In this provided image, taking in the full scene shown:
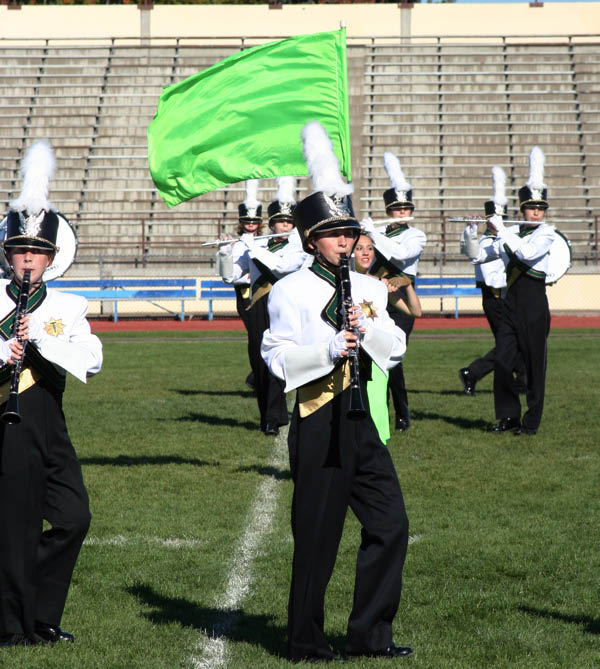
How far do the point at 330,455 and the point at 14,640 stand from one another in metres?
1.40

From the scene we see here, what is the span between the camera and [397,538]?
419cm

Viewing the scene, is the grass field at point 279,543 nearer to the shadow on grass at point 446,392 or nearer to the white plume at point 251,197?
the shadow on grass at point 446,392

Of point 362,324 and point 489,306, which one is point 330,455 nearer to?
point 362,324

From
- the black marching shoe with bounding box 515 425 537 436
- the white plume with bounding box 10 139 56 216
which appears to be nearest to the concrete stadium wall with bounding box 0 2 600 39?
the black marching shoe with bounding box 515 425 537 436

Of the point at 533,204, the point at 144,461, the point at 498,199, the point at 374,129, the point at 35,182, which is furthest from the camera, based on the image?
the point at 374,129

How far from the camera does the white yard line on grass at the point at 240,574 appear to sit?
4.41 meters

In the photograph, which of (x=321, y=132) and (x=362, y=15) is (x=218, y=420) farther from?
(x=362, y=15)

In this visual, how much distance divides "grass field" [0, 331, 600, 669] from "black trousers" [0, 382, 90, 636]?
0.17 m

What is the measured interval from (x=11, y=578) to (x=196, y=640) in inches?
29.5

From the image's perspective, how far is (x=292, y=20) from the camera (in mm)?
32969

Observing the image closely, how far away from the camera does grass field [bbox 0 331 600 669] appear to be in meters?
4.52

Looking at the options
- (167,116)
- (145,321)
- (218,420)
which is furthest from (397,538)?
(145,321)

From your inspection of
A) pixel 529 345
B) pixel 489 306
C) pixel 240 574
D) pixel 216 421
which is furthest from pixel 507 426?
pixel 240 574

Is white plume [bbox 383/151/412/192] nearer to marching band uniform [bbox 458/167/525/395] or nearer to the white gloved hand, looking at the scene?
marching band uniform [bbox 458/167/525/395]
